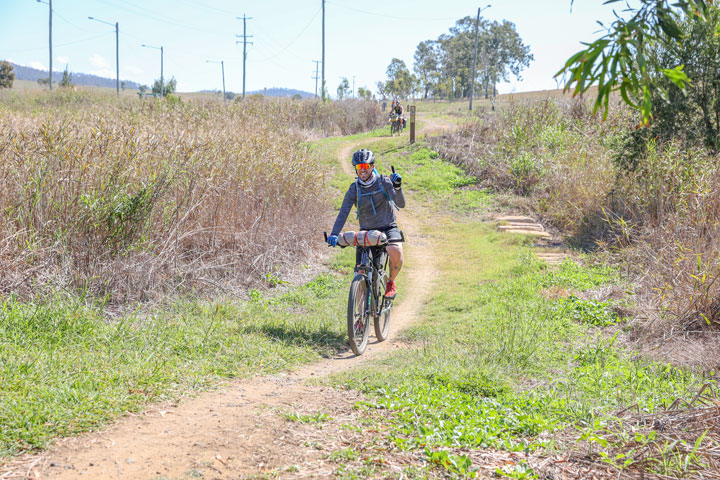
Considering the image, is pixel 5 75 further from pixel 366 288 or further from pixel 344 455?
pixel 344 455

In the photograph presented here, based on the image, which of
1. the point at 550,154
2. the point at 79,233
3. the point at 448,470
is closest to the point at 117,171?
the point at 79,233

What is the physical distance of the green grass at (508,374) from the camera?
4137 millimetres

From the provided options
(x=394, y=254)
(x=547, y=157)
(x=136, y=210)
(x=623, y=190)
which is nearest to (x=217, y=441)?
(x=394, y=254)

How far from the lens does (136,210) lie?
7.67m

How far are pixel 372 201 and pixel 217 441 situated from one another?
3.71 metres

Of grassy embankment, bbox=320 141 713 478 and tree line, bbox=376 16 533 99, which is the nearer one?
grassy embankment, bbox=320 141 713 478

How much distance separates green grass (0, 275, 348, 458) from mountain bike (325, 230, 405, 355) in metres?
0.37

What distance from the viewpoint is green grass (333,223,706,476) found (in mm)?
4137

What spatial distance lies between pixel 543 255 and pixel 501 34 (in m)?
80.3

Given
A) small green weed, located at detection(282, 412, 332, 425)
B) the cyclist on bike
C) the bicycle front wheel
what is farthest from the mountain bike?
small green weed, located at detection(282, 412, 332, 425)

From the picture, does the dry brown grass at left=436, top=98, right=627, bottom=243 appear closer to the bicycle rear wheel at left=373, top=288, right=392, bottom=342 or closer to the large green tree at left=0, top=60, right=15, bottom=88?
the bicycle rear wheel at left=373, top=288, right=392, bottom=342

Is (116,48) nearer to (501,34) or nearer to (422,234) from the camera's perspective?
(501,34)

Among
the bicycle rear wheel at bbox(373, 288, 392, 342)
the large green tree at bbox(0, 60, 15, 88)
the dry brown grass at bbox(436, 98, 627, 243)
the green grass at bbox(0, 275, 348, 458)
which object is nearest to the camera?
the green grass at bbox(0, 275, 348, 458)

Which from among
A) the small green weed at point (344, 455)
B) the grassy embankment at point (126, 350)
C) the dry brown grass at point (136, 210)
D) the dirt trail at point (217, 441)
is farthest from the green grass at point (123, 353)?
the small green weed at point (344, 455)
